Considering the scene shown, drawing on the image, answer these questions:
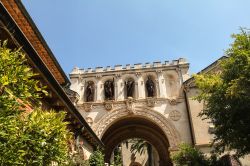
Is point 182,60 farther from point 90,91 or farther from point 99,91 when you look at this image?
Answer: point 90,91

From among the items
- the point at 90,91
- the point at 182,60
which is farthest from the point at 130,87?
the point at 182,60

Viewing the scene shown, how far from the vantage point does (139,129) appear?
26.4 metres

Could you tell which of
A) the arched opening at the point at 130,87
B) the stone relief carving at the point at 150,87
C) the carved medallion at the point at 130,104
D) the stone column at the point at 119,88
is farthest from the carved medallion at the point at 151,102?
the stone column at the point at 119,88

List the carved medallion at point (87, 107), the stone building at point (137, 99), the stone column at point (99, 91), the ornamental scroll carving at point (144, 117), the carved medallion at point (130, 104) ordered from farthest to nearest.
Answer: the stone column at point (99, 91), the carved medallion at point (87, 107), the carved medallion at point (130, 104), the stone building at point (137, 99), the ornamental scroll carving at point (144, 117)

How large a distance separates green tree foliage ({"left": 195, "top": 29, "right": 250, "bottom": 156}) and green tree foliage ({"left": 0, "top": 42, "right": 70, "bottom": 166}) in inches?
280

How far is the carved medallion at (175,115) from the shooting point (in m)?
21.7

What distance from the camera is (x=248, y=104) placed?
406 inches

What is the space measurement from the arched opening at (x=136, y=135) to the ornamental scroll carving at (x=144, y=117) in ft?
7.96

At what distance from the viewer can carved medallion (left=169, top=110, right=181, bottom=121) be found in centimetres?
2173

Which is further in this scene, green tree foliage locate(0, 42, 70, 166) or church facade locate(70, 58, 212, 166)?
church facade locate(70, 58, 212, 166)

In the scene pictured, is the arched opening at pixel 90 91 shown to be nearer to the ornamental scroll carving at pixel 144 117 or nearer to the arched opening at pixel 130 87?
the ornamental scroll carving at pixel 144 117

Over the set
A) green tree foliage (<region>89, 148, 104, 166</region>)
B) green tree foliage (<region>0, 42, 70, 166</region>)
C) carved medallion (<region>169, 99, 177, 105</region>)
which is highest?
carved medallion (<region>169, 99, 177, 105</region>)

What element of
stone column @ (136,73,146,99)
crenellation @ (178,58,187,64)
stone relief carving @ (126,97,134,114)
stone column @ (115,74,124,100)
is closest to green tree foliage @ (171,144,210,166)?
stone relief carving @ (126,97,134,114)

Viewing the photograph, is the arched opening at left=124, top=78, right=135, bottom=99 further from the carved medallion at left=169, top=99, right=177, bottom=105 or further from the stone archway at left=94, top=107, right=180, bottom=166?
the carved medallion at left=169, top=99, right=177, bottom=105
